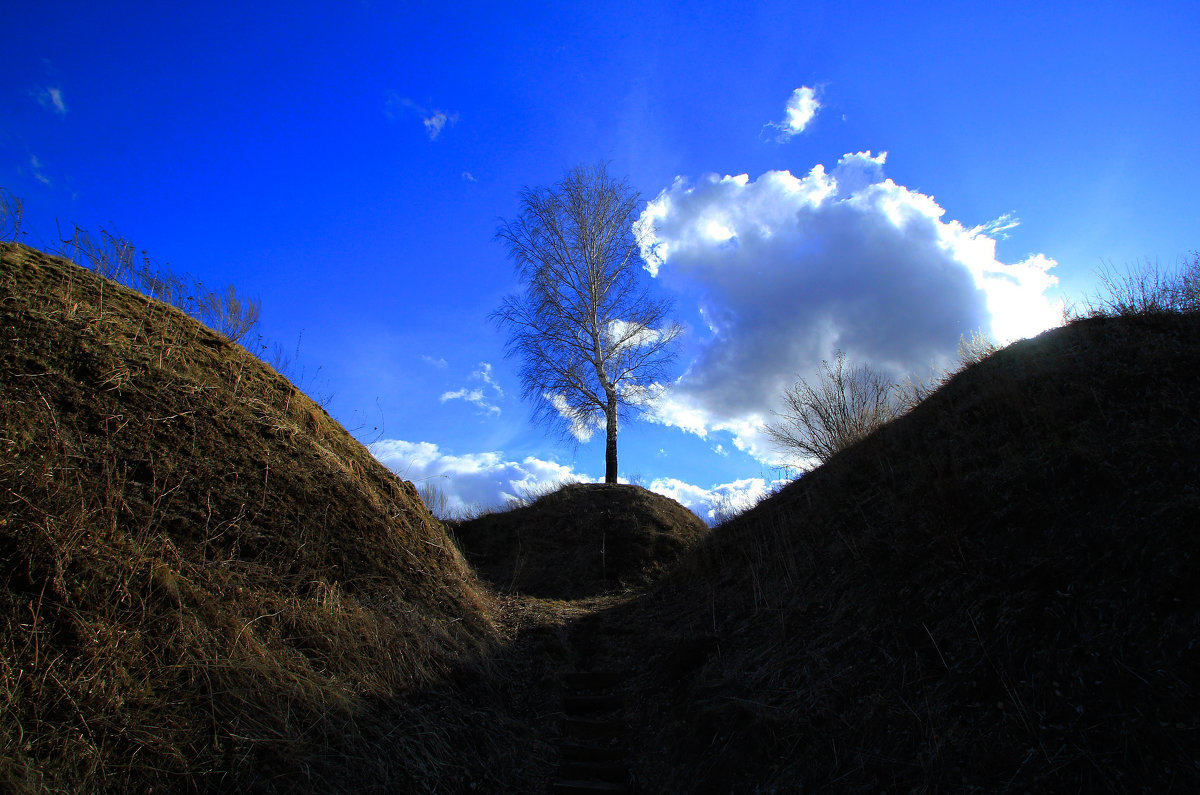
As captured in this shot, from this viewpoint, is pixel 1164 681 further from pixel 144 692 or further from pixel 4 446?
pixel 4 446

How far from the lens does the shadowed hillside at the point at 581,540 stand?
13852mm

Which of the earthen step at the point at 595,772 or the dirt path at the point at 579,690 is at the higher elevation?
the dirt path at the point at 579,690

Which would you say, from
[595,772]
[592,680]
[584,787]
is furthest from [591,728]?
[584,787]

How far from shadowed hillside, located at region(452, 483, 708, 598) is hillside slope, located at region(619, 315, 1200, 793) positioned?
17.8ft

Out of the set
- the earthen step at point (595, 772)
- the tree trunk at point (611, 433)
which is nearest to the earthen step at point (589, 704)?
the earthen step at point (595, 772)

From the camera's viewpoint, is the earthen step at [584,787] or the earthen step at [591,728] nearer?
the earthen step at [584,787]

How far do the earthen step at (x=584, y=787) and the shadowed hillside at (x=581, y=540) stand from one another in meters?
6.95

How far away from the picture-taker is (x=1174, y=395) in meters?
5.78

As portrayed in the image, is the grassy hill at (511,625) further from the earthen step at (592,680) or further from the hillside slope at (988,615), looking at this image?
the earthen step at (592,680)

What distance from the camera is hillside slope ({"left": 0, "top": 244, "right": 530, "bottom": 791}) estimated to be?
13.5 ft

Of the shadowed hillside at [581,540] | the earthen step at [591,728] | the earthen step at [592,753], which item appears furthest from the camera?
the shadowed hillside at [581,540]

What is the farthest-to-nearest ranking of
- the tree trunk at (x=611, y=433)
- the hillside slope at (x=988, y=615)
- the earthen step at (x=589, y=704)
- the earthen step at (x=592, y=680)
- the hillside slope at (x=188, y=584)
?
the tree trunk at (x=611, y=433), the earthen step at (x=592, y=680), the earthen step at (x=589, y=704), the hillside slope at (x=188, y=584), the hillside slope at (x=988, y=615)

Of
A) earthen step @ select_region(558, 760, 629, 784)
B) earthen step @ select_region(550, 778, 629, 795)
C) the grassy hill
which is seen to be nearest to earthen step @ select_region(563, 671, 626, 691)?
the grassy hill

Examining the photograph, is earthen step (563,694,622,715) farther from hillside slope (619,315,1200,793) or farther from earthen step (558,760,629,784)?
earthen step (558,760,629,784)
